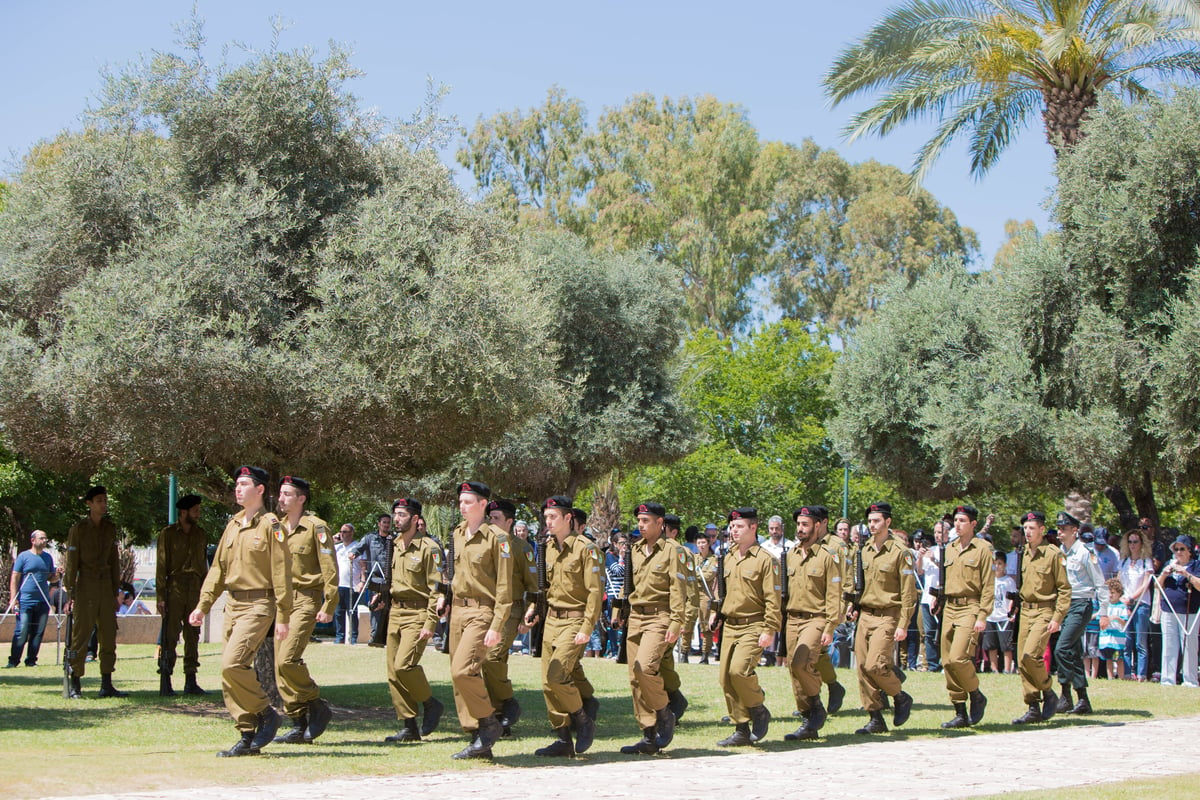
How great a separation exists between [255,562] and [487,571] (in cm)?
188

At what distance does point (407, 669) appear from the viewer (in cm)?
1145

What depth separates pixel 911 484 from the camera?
27.4 m

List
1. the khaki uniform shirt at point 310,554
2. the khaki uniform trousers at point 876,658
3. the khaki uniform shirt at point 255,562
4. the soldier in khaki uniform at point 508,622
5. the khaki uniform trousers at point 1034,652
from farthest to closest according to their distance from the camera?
the khaki uniform trousers at point 1034,652
the khaki uniform trousers at point 876,658
the khaki uniform shirt at point 310,554
the soldier in khaki uniform at point 508,622
the khaki uniform shirt at point 255,562

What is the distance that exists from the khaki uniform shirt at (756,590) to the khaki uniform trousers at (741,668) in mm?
131

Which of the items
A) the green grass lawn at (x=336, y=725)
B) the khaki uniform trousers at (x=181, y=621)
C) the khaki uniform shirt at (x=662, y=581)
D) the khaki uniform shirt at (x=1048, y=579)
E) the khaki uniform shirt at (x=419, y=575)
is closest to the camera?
the green grass lawn at (x=336, y=725)

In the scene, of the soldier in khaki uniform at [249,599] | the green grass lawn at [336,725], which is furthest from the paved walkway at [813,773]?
the soldier in khaki uniform at [249,599]

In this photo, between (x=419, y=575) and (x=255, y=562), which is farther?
(x=419, y=575)

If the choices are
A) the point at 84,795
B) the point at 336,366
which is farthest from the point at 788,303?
the point at 84,795

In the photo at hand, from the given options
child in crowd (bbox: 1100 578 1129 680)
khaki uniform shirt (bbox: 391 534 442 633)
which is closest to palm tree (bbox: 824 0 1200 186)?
child in crowd (bbox: 1100 578 1129 680)

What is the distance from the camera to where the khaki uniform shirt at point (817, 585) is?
39.5 feet

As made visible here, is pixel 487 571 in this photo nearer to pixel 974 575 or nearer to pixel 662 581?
pixel 662 581

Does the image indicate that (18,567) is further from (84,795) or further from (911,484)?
(911,484)

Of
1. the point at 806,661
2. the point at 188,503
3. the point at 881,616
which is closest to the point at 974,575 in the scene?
the point at 881,616

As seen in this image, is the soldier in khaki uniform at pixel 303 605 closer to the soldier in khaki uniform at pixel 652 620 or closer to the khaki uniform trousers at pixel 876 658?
the soldier in khaki uniform at pixel 652 620
